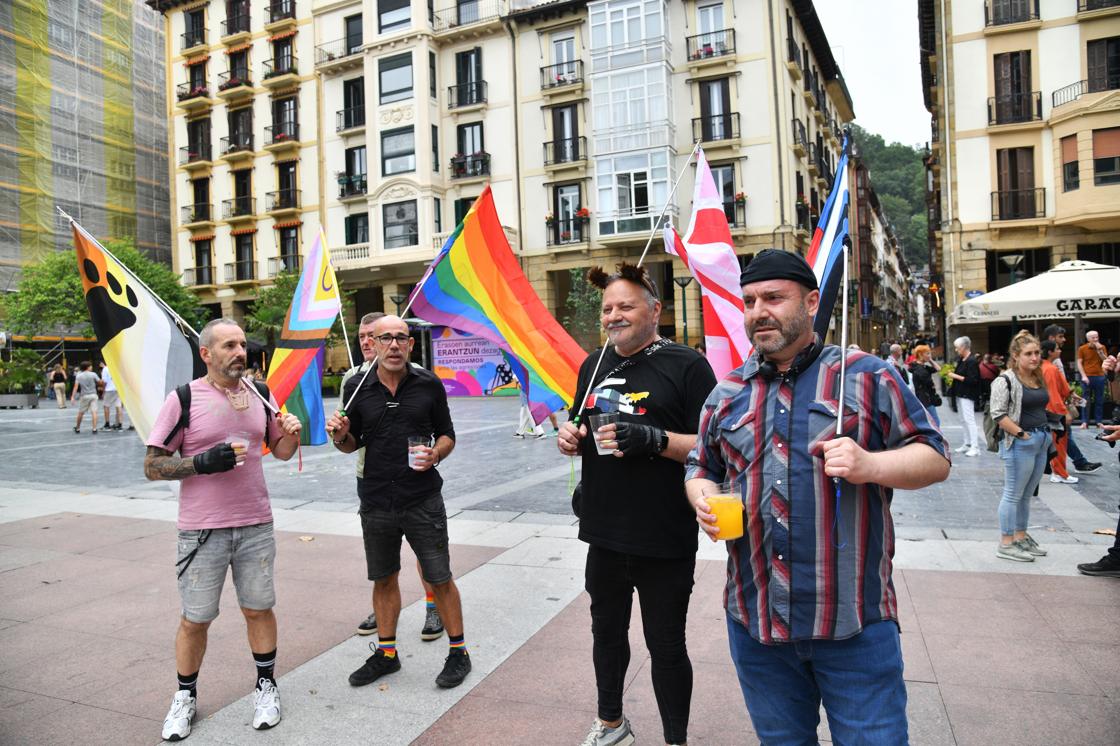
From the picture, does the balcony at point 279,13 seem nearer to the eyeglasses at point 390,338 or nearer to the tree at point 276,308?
the tree at point 276,308

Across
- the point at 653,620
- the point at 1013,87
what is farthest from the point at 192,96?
the point at 653,620

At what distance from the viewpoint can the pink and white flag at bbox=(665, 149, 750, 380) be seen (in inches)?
208

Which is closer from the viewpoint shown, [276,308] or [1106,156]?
[1106,156]

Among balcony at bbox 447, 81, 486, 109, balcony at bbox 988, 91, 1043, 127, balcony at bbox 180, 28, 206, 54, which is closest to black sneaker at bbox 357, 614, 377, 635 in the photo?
balcony at bbox 988, 91, 1043, 127

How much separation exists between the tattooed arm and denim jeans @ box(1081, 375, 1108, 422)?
1518 centimetres

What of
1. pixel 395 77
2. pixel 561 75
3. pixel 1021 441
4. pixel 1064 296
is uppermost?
pixel 395 77

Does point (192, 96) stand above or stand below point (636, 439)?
above

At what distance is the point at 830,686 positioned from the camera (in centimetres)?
215

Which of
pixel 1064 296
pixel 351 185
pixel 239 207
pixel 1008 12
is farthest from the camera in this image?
pixel 239 207

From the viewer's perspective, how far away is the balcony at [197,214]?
38500mm

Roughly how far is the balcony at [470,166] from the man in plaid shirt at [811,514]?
103 feet

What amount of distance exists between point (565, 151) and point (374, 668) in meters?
29.0

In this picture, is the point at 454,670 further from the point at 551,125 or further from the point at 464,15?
the point at 464,15

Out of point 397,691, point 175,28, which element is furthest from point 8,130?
point 397,691
